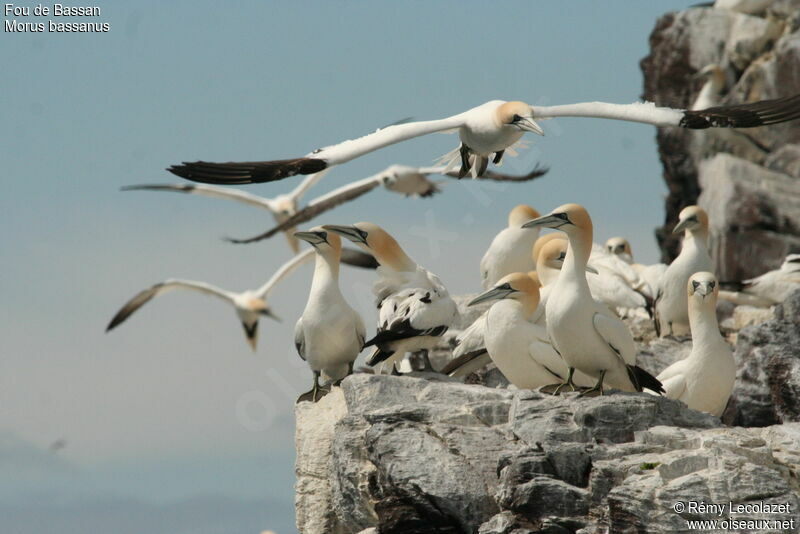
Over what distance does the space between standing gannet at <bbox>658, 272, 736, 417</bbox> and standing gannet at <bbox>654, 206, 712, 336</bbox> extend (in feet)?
9.55

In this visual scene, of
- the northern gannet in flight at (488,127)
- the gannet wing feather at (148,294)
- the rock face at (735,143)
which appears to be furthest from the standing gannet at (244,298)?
the northern gannet in flight at (488,127)

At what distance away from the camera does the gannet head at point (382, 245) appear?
35.3 feet

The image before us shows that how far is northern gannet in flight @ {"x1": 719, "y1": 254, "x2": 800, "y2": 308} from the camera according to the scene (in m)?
14.9

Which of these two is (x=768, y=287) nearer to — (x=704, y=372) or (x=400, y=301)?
(x=704, y=372)

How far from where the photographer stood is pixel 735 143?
20.9 meters

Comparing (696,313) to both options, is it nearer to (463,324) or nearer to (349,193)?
(463,324)

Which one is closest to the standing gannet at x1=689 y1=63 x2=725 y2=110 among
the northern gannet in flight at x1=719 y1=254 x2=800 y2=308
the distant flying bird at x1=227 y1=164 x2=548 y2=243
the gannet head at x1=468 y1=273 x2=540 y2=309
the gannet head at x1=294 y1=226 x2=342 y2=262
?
the distant flying bird at x1=227 y1=164 x2=548 y2=243

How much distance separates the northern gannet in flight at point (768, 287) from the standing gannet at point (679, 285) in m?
2.10

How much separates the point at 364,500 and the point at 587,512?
1595mm

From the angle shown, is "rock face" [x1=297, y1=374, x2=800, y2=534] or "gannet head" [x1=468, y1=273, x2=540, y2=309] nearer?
"rock face" [x1=297, y1=374, x2=800, y2=534]

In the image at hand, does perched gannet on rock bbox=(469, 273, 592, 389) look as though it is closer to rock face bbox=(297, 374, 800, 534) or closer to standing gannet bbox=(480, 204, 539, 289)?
rock face bbox=(297, 374, 800, 534)

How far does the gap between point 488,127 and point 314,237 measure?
1.83 meters

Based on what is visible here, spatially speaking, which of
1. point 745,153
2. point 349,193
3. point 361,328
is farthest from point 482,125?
point 745,153

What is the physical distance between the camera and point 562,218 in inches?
357
